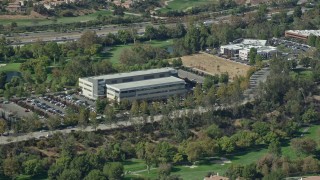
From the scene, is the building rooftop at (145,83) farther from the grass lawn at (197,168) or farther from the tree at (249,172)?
the tree at (249,172)

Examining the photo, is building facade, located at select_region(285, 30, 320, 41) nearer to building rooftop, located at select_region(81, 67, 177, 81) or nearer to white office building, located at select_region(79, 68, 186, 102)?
building rooftop, located at select_region(81, 67, 177, 81)

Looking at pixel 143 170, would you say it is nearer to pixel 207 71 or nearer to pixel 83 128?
pixel 83 128

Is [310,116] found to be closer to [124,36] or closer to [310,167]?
[310,167]

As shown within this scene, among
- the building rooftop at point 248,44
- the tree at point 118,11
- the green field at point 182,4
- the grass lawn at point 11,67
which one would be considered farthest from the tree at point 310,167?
the green field at point 182,4

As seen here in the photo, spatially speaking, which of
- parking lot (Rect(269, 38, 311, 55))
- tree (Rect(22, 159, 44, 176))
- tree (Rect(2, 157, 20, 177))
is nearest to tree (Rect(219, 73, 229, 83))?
parking lot (Rect(269, 38, 311, 55))

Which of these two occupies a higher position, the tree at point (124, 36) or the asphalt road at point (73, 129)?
the tree at point (124, 36)

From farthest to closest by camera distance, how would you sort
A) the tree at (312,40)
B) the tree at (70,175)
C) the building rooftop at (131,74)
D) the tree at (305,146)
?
the tree at (312,40), the building rooftop at (131,74), the tree at (305,146), the tree at (70,175)
